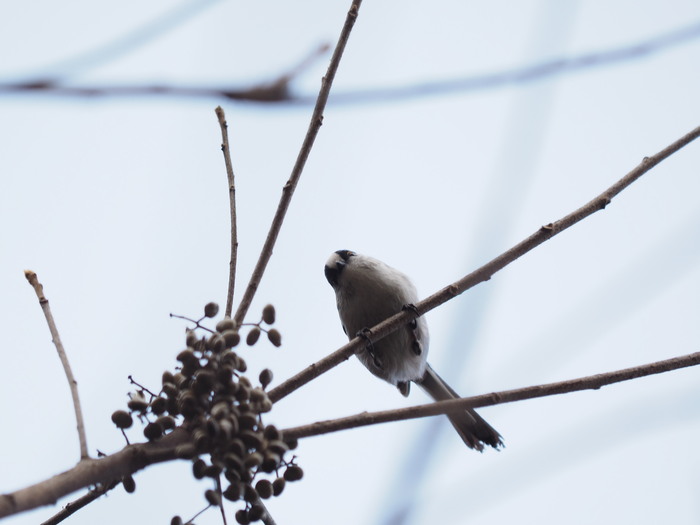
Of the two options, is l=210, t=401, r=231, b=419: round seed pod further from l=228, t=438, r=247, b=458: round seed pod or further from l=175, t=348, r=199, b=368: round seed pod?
l=175, t=348, r=199, b=368: round seed pod

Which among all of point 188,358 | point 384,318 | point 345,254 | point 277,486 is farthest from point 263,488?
point 345,254

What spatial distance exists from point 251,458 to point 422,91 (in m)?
1.13

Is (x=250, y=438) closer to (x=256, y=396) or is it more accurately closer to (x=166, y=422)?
(x=256, y=396)

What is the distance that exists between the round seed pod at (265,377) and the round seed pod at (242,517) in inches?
13.6

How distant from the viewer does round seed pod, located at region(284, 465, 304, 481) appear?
2111mm

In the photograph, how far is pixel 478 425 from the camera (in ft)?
14.2

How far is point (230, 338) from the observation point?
2037mm

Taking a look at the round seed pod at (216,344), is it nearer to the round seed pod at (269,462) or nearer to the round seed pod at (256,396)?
the round seed pod at (256,396)

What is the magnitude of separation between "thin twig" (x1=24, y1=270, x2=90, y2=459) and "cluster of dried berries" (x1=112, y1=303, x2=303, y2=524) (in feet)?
0.47

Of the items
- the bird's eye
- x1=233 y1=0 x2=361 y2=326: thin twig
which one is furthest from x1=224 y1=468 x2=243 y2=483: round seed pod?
the bird's eye

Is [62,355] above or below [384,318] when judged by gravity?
below

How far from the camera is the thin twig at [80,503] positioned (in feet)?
6.19

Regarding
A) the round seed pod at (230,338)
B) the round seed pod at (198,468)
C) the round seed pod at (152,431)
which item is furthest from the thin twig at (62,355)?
the round seed pod at (230,338)

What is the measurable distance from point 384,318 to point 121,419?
106 inches
